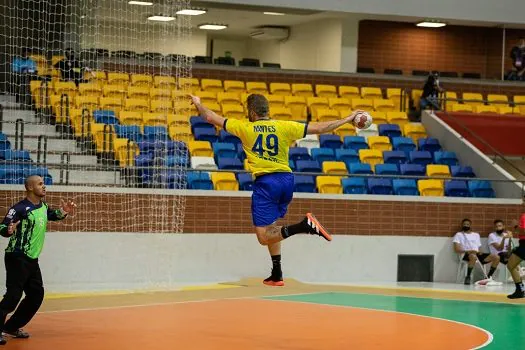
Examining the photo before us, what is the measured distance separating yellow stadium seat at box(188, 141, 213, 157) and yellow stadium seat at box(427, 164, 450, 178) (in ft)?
19.1

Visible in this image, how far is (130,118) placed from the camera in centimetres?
2514

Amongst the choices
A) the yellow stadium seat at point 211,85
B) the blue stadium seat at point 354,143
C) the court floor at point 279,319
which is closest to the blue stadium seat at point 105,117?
the court floor at point 279,319

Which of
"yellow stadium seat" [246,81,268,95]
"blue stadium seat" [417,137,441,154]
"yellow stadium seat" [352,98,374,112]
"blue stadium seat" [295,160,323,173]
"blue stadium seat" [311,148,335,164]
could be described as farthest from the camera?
"yellow stadium seat" [352,98,374,112]

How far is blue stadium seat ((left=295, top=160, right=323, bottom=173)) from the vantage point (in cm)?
2659

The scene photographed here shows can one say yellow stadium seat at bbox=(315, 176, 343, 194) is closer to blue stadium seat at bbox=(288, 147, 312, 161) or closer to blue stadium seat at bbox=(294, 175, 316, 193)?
blue stadium seat at bbox=(294, 175, 316, 193)

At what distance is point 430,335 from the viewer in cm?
1498

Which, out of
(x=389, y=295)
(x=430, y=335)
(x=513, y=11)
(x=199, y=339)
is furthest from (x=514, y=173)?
(x=199, y=339)

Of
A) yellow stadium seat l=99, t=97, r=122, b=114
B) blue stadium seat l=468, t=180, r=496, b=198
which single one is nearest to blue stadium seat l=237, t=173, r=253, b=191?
yellow stadium seat l=99, t=97, r=122, b=114

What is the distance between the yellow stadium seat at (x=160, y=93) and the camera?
2544cm

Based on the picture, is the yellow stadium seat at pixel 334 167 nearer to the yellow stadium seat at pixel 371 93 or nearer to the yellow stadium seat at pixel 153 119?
the yellow stadium seat at pixel 153 119

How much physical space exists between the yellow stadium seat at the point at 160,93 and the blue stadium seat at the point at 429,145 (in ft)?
25.1

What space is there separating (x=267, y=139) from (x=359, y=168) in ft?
44.5

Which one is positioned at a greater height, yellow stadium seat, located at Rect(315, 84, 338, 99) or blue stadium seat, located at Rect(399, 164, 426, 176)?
yellow stadium seat, located at Rect(315, 84, 338, 99)

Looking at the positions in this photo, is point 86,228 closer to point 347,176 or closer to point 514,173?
point 347,176
